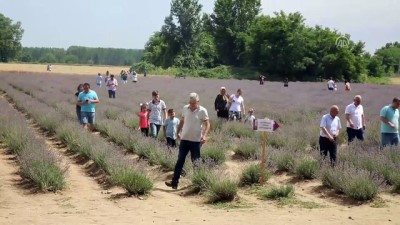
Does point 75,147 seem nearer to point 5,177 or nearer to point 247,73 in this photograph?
point 5,177

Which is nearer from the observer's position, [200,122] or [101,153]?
[200,122]

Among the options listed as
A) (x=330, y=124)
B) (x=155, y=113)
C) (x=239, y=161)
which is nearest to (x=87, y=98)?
(x=155, y=113)

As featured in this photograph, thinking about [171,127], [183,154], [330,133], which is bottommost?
[183,154]

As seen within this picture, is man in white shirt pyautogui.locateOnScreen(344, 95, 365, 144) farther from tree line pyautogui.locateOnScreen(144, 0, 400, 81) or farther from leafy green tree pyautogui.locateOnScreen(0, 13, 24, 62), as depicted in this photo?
leafy green tree pyautogui.locateOnScreen(0, 13, 24, 62)

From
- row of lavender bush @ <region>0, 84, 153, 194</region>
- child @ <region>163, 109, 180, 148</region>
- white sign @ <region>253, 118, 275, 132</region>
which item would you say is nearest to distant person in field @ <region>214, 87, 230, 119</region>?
child @ <region>163, 109, 180, 148</region>

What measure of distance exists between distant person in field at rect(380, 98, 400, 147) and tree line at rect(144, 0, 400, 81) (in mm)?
56844

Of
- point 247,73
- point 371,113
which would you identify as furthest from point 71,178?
point 247,73

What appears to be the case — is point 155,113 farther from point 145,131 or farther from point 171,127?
point 171,127

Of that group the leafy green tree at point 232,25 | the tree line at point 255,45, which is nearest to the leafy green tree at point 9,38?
the tree line at point 255,45

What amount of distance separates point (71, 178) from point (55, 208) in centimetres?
253

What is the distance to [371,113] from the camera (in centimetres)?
2244

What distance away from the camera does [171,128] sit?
43.4ft

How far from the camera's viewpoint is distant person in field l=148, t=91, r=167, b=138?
1431 centimetres

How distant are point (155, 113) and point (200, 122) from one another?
14.0 feet
